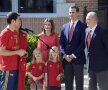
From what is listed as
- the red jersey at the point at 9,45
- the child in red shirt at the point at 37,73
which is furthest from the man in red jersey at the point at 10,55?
the child in red shirt at the point at 37,73

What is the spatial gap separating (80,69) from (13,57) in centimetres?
161

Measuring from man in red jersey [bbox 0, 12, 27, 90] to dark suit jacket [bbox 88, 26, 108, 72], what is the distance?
4.56 ft

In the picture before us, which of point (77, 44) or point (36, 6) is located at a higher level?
point (36, 6)

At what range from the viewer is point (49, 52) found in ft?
28.0

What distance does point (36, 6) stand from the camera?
14297 millimetres

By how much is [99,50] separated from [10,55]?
1.66m

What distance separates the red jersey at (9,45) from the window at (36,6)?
678cm

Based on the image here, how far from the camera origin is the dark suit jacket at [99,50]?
7.98m

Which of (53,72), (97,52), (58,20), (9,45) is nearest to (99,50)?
(97,52)

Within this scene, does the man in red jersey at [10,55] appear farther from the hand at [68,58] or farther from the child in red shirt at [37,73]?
the hand at [68,58]

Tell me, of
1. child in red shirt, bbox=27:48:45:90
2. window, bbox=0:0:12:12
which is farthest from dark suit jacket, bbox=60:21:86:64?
window, bbox=0:0:12:12

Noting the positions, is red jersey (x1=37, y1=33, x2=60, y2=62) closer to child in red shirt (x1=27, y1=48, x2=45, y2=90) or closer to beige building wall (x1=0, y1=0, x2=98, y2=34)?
child in red shirt (x1=27, y1=48, x2=45, y2=90)

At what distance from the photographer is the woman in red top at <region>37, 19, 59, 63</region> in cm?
854

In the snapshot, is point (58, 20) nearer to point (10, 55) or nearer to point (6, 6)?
point (6, 6)
